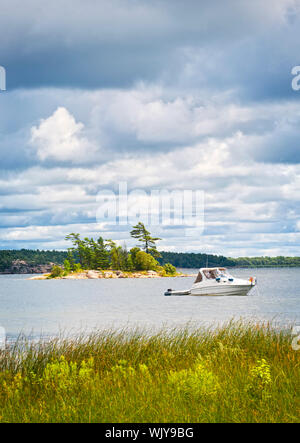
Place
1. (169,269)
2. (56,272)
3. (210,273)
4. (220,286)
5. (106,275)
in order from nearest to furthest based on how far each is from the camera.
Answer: (220,286) → (210,273) → (106,275) → (56,272) → (169,269)

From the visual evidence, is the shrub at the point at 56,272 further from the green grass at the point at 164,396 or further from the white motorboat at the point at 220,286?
the green grass at the point at 164,396

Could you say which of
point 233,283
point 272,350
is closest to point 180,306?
point 233,283

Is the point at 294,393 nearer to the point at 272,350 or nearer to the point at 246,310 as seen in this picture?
the point at 272,350

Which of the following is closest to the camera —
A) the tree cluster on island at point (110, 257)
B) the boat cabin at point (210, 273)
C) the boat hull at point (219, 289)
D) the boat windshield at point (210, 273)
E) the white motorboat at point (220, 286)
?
the white motorboat at point (220, 286)

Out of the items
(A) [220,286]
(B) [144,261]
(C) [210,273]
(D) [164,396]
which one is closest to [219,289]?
(A) [220,286]

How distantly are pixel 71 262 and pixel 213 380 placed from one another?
15415 cm

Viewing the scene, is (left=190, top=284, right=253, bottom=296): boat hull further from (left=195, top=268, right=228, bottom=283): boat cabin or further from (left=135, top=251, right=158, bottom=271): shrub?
(left=135, top=251, right=158, bottom=271): shrub

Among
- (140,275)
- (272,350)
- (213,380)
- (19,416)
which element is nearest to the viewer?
(19,416)

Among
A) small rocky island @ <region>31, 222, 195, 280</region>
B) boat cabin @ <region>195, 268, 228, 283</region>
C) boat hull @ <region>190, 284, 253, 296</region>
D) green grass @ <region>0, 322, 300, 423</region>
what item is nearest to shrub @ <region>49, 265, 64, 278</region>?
small rocky island @ <region>31, 222, 195, 280</region>

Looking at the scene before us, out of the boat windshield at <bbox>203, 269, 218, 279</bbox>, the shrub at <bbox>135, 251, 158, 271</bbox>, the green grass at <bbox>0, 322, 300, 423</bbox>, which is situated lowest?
the shrub at <bbox>135, 251, 158, 271</bbox>

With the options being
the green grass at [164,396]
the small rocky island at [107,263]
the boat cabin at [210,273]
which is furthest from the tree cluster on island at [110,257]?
the green grass at [164,396]

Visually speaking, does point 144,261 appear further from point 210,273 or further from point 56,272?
point 210,273

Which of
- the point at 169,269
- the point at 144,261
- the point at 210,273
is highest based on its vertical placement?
the point at 210,273
